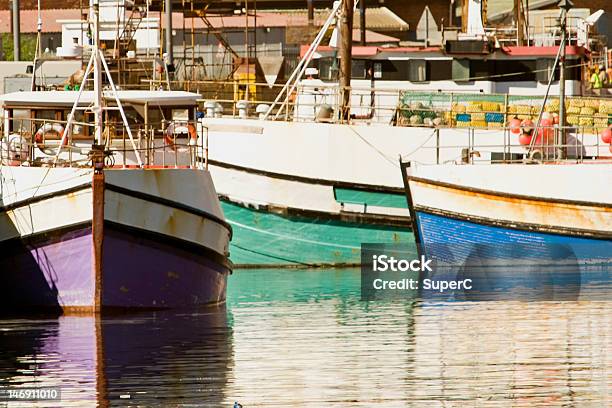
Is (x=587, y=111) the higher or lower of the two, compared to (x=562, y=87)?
lower

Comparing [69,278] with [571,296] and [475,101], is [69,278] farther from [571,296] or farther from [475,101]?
[475,101]

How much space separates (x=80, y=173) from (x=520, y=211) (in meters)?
11.2

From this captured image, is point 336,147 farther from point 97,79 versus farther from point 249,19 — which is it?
point 249,19

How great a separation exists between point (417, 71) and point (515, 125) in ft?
17.7

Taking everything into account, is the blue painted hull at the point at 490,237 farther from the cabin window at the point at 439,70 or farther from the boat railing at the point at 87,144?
the cabin window at the point at 439,70

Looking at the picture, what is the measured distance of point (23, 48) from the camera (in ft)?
225

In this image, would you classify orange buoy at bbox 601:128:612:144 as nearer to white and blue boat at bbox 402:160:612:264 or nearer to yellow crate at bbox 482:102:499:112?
white and blue boat at bbox 402:160:612:264

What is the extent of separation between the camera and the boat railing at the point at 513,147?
3512 centimetres

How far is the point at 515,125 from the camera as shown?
36.3 meters

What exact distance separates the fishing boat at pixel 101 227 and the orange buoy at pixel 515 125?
406 inches

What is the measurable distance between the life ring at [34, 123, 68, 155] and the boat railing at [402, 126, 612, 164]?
9528 millimetres

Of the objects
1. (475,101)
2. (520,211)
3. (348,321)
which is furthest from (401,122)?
(348,321)
